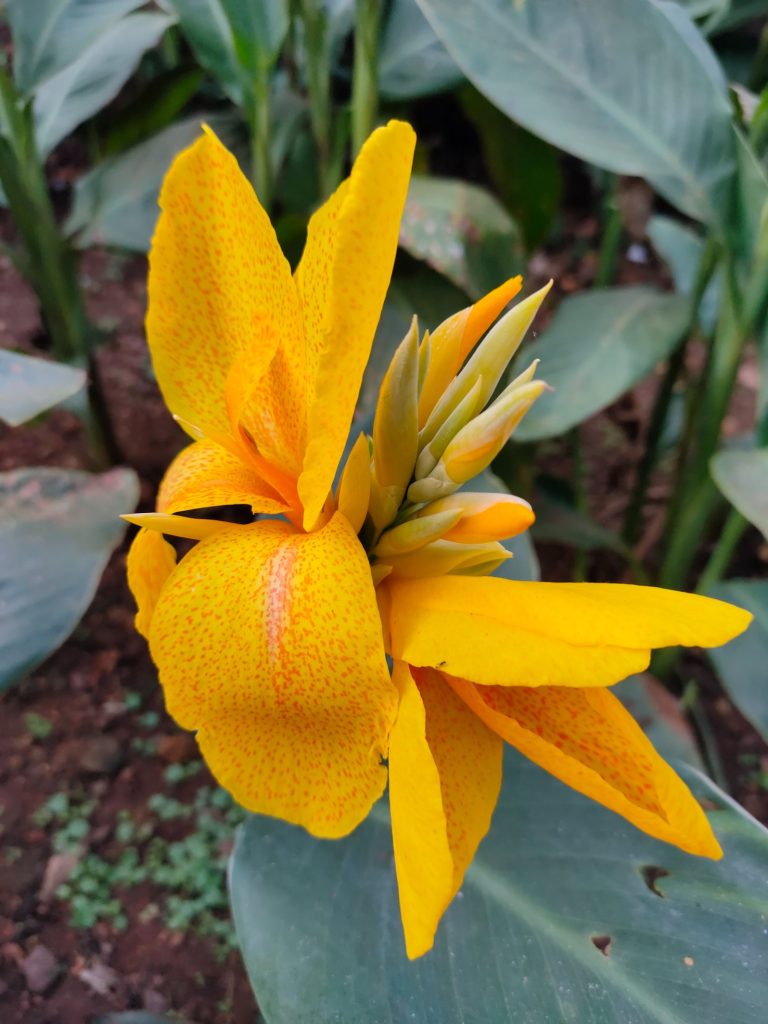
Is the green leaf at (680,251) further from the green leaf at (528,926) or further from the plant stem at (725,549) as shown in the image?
the green leaf at (528,926)

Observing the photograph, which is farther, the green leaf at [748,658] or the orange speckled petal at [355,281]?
the green leaf at [748,658]

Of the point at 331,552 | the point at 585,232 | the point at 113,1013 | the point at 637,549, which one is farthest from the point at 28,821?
the point at 585,232

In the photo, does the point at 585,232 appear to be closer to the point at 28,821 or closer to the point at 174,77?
the point at 174,77

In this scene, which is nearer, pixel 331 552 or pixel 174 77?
pixel 331 552

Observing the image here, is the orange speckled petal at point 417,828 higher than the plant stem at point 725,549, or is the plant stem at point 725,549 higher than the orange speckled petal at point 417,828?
the orange speckled petal at point 417,828

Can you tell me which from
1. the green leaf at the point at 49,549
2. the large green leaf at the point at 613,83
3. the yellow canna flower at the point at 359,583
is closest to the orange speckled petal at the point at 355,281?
the yellow canna flower at the point at 359,583

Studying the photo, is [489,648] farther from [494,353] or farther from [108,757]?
[108,757]

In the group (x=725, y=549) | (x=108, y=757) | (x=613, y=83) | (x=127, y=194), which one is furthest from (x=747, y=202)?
(x=108, y=757)
